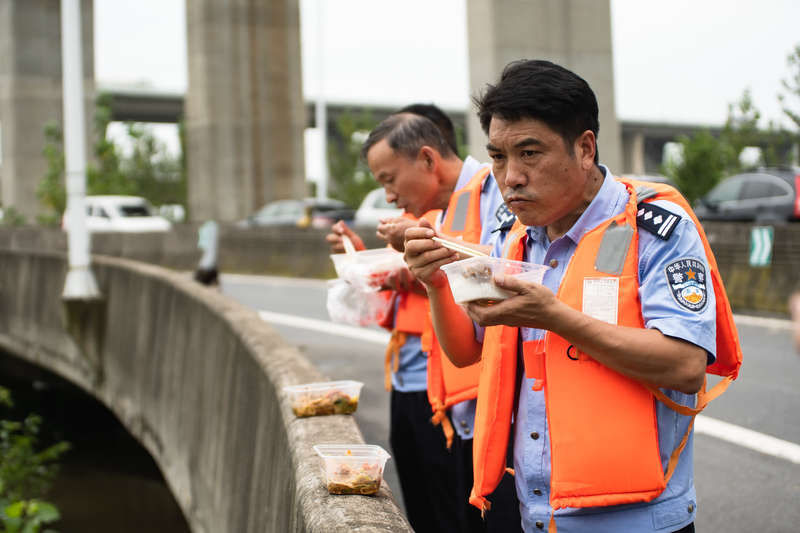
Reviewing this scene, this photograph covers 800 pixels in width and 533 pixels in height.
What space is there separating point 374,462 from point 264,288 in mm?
18078

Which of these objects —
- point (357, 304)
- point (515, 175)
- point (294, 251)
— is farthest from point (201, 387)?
point (294, 251)

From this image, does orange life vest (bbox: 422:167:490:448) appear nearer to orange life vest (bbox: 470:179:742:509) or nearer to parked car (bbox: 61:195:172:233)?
orange life vest (bbox: 470:179:742:509)

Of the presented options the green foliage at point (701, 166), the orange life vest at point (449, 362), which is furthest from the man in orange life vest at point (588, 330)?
the green foliage at point (701, 166)

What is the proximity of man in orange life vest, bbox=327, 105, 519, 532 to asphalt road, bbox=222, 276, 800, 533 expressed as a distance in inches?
77.1

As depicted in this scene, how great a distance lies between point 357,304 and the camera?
4.77 m

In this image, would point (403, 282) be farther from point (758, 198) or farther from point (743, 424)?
point (758, 198)

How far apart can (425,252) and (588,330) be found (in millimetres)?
531

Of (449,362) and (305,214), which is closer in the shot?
(449,362)

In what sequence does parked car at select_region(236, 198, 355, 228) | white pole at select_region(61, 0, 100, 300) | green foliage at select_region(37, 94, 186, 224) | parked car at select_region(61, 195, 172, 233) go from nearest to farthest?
1. white pole at select_region(61, 0, 100, 300)
2. green foliage at select_region(37, 94, 186, 224)
3. parked car at select_region(236, 198, 355, 228)
4. parked car at select_region(61, 195, 172, 233)

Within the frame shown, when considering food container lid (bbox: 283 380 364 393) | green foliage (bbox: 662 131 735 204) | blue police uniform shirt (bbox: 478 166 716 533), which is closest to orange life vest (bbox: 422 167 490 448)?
food container lid (bbox: 283 380 364 393)

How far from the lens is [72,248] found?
1434cm

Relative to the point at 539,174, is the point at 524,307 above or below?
below

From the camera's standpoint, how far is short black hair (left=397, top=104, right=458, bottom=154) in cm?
439

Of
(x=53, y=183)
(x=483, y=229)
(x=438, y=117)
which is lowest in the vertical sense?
(x=483, y=229)
